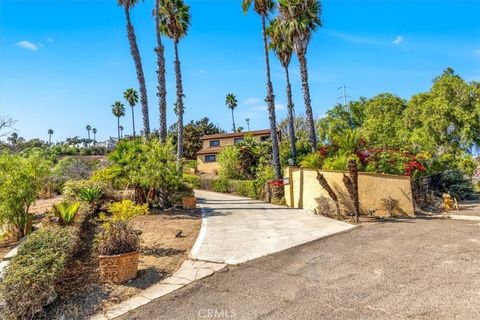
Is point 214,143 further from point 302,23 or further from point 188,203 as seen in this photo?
point 188,203

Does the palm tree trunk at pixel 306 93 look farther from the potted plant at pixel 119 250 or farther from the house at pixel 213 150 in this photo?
the house at pixel 213 150

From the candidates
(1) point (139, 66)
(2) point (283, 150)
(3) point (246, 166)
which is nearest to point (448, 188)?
(2) point (283, 150)

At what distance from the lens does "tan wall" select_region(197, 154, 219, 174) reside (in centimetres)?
4238

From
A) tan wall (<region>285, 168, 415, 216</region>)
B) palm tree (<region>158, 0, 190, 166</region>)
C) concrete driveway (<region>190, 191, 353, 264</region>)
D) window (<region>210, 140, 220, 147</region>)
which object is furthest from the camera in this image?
window (<region>210, 140, 220, 147</region>)

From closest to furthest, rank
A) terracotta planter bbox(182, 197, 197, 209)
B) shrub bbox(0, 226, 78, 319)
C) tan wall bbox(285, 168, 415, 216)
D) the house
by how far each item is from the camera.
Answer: shrub bbox(0, 226, 78, 319)
tan wall bbox(285, 168, 415, 216)
terracotta planter bbox(182, 197, 197, 209)
the house

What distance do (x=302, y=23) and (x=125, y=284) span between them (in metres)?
20.1

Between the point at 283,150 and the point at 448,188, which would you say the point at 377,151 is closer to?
the point at 448,188

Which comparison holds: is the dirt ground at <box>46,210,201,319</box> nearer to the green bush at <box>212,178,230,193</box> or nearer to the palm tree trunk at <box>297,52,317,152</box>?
the palm tree trunk at <box>297,52,317,152</box>

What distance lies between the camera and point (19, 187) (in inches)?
394

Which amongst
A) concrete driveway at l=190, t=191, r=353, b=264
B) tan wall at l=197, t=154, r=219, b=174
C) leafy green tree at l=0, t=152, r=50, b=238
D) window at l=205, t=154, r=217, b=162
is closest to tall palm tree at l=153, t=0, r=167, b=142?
concrete driveway at l=190, t=191, r=353, b=264

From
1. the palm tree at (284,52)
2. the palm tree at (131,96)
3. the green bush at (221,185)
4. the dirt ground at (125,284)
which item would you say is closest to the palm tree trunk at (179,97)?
the palm tree at (284,52)

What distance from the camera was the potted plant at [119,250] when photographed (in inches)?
270

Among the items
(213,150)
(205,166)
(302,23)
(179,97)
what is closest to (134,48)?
(179,97)

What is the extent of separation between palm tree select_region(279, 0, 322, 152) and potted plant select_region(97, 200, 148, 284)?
16813 millimetres
